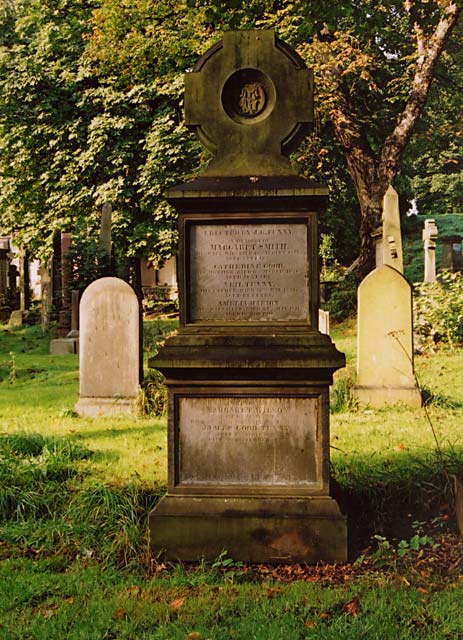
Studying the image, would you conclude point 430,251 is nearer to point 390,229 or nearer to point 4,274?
point 390,229

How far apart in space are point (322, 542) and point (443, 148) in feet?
136

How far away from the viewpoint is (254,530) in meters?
4.30

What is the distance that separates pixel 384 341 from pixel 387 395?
2.30ft

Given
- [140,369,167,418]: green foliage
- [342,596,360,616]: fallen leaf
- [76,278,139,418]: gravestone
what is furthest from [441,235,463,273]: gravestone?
[342,596,360,616]: fallen leaf

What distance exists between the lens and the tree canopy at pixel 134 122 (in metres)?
18.8

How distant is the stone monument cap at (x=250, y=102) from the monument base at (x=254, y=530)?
84.5 inches

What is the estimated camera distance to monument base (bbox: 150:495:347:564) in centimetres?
426

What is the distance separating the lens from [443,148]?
4206 cm

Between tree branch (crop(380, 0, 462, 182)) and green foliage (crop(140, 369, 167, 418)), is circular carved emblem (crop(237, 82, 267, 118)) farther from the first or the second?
tree branch (crop(380, 0, 462, 182))

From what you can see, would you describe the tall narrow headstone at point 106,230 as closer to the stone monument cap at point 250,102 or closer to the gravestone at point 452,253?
the gravestone at point 452,253

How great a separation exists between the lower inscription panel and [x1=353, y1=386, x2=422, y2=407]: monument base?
468 centimetres

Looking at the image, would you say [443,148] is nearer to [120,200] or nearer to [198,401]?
[120,200]

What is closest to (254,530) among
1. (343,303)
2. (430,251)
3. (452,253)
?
(430,251)

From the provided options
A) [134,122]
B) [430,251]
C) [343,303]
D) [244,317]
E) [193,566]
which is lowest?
[193,566]
